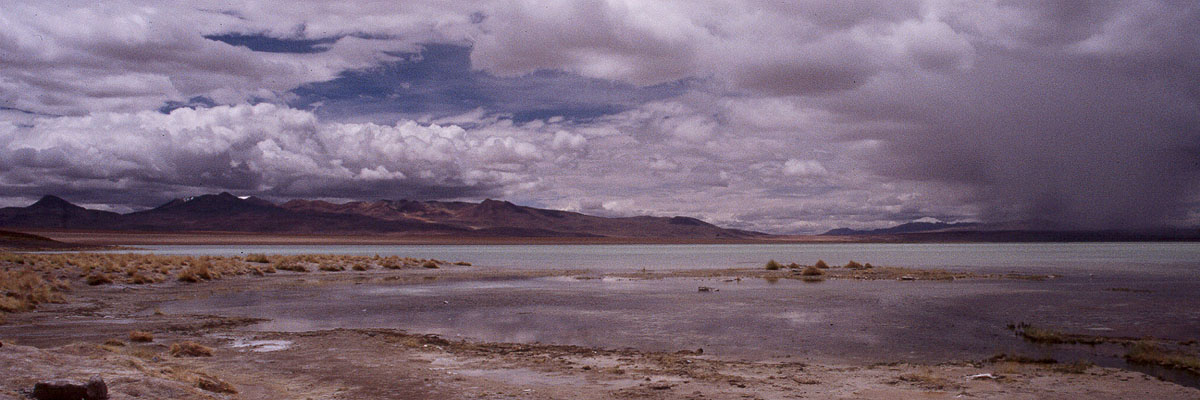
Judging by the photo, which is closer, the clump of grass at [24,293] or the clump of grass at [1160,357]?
the clump of grass at [1160,357]

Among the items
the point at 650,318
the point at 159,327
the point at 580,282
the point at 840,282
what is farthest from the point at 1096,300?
the point at 159,327

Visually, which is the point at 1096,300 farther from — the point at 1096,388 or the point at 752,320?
the point at 1096,388

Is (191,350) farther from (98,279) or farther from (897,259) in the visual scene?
(897,259)

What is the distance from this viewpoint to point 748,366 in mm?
12344

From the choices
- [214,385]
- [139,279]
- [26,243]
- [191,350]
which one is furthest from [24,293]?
[26,243]

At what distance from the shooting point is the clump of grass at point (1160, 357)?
11898 millimetres

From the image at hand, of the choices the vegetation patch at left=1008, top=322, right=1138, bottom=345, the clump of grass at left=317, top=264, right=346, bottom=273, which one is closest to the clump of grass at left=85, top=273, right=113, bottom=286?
the clump of grass at left=317, top=264, right=346, bottom=273

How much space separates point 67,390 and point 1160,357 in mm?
16033

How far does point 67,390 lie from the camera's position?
7.35 m

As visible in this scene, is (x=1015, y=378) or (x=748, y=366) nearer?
(x=1015, y=378)

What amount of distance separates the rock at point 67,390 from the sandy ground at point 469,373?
385 millimetres

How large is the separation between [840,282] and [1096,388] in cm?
2435

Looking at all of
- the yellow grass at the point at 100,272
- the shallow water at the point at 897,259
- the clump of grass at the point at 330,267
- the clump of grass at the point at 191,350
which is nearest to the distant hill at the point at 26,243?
the shallow water at the point at 897,259

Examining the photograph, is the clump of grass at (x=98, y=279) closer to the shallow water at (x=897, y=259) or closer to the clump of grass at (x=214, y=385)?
the clump of grass at (x=214, y=385)
